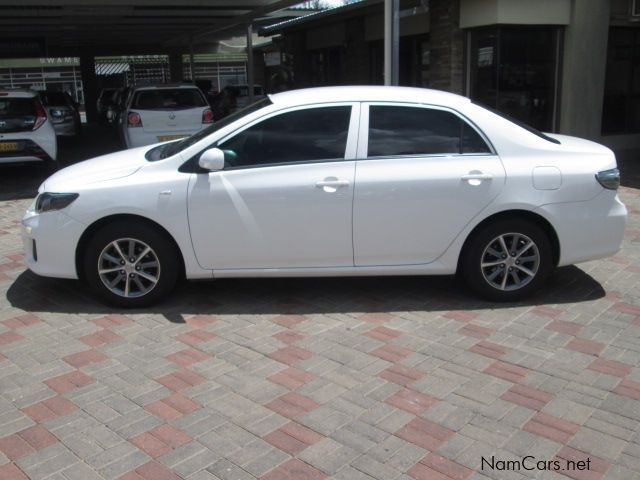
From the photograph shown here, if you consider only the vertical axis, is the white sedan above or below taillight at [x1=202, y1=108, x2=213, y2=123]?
below

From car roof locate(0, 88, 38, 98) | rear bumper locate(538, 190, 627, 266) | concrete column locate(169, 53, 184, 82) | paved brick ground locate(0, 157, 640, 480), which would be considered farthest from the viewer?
concrete column locate(169, 53, 184, 82)

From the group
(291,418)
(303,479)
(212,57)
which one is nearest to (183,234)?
(291,418)

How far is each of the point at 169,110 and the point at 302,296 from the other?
7633 millimetres

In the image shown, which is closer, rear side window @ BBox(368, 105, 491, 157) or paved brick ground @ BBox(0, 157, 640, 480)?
paved brick ground @ BBox(0, 157, 640, 480)

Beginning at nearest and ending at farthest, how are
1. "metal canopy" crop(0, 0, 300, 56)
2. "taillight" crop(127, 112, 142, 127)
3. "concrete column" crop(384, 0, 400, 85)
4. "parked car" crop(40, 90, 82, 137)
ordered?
"concrete column" crop(384, 0, 400, 85) → "taillight" crop(127, 112, 142, 127) → "metal canopy" crop(0, 0, 300, 56) → "parked car" crop(40, 90, 82, 137)

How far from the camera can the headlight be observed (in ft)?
15.8

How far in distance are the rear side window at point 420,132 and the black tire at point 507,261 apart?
2.14 ft

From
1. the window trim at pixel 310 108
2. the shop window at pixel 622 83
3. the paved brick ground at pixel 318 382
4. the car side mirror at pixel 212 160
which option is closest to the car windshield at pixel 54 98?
the shop window at pixel 622 83

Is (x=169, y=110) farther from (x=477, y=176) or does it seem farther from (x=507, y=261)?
(x=507, y=261)

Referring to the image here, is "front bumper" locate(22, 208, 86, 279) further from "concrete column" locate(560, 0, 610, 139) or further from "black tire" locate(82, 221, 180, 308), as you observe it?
"concrete column" locate(560, 0, 610, 139)

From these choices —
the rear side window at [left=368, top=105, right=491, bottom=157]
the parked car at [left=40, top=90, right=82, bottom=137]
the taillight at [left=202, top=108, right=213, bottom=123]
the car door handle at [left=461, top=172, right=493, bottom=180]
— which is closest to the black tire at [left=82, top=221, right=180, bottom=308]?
the rear side window at [left=368, top=105, right=491, bottom=157]

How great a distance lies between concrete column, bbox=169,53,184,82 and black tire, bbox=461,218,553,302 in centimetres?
2871

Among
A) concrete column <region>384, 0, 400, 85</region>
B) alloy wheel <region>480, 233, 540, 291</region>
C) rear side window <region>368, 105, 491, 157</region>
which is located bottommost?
alloy wheel <region>480, 233, 540, 291</region>

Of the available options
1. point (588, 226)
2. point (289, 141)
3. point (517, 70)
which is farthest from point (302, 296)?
point (517, 70)
